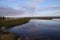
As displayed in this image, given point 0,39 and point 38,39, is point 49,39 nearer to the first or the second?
point 38,39

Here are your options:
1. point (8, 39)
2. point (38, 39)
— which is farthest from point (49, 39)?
point (8, 39)

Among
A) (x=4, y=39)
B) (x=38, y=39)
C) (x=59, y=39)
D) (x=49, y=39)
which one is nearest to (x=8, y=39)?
(x=4, y=39)

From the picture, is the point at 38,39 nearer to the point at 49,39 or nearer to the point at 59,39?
the point at 49,39

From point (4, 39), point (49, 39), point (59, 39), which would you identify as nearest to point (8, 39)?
point (4, 39)

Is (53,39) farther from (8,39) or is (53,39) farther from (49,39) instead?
(8,39)

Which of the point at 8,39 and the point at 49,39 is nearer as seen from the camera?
the point at 8,39

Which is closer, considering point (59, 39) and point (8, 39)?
point (8, 39)

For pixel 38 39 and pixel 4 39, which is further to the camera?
pixel 38 39
